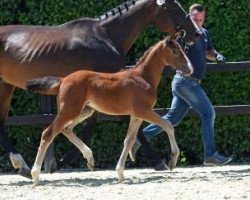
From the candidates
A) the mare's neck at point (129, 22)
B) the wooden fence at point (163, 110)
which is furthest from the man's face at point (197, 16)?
the wooden fence at point (163, 110)

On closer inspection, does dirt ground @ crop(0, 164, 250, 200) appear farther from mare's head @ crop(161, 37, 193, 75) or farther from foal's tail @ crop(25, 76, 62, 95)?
mare's head @ crop(161, 37, 193, 75)

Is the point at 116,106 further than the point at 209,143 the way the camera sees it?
No

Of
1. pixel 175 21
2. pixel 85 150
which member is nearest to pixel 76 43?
pixel 175 21

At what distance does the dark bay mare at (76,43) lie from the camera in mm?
8828

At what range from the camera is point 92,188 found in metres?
7.67

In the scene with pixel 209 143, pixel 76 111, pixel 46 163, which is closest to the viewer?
pixel 76 111

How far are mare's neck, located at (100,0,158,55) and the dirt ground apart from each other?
161 centimetres

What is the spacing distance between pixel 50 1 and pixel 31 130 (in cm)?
179

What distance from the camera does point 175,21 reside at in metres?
9.20

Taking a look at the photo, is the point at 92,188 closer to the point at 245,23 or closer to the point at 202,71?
the point at 202,71

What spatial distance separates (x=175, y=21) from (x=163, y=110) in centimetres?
143

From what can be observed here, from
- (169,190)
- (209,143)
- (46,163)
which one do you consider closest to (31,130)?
(46,163)

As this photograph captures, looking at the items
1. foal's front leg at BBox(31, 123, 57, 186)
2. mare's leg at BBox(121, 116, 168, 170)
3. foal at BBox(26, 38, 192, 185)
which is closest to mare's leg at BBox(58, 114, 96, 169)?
mare's leg at BBox(121, 116, 168, 170)

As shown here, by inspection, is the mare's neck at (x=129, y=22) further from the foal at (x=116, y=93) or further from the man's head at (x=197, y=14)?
the foal at (x=116, y=93)
